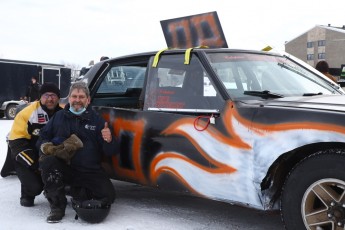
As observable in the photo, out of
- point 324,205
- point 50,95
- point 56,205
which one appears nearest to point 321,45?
point 50,95

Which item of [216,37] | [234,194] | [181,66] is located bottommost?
[234,194]

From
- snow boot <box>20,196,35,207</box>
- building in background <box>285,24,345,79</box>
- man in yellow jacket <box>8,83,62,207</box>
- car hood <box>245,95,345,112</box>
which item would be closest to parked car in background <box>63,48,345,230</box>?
car hood <box>245,95,345,112</box>

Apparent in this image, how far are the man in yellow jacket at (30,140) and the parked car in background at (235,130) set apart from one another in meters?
0.64

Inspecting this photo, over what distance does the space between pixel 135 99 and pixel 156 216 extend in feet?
3.67

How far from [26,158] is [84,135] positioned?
643 mm

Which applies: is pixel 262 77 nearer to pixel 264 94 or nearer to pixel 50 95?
pixel 264 94

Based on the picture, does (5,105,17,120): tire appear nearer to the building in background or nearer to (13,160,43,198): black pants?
(13,160,43,198): black pants

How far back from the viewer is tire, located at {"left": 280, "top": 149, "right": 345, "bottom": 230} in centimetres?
271

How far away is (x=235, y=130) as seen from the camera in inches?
123

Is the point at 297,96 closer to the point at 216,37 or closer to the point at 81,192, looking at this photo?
the point at 216,37

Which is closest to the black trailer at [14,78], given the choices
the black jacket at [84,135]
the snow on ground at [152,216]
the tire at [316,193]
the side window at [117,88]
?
the snow on ground at [152,216]

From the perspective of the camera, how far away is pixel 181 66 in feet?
12.3

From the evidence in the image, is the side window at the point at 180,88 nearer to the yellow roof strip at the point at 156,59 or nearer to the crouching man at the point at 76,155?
the yellow roof strip at the point at 156,59

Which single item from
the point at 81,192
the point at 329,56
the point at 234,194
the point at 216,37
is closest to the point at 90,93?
the point at 81,192
